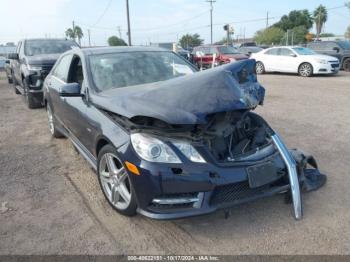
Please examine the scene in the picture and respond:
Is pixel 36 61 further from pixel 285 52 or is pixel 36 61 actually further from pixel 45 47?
pixel 285 52

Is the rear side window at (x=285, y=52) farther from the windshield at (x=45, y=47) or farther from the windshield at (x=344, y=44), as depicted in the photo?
the windshield at (x=45, y=47)

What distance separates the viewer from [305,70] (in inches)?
615

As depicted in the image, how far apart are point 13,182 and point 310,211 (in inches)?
140

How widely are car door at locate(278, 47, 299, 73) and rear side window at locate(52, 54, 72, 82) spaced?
1287 centimetres

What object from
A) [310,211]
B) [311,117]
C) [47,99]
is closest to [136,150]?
[310,211]

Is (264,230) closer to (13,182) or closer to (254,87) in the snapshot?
(254,87)

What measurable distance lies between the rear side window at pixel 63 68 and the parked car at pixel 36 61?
304cm

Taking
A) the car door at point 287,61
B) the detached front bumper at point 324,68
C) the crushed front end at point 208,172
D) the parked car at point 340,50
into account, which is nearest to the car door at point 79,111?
the crushed front end at point 208,172

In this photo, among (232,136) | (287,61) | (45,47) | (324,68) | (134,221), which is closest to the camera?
(134,221)

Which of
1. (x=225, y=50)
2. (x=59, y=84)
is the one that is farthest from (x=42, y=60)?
(x=225, y=50)

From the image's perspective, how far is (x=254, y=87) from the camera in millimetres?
3592

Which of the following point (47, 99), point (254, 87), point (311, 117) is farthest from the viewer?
point (311, 117)

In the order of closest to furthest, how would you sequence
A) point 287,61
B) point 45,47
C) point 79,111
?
1. point 79,111
2. point 45,47
3. point 287,61

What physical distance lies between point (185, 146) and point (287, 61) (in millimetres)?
14729
